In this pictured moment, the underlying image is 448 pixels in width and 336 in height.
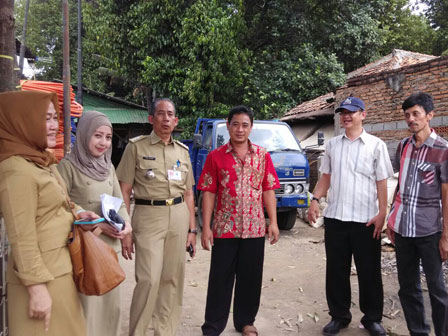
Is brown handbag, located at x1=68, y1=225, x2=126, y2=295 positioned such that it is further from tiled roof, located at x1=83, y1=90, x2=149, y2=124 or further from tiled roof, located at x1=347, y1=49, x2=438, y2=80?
tiled roof, located at x1=83, y1=90, x2=149, y2=124

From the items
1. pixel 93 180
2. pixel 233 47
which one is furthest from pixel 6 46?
pixel 233 47

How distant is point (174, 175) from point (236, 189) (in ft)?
1.68

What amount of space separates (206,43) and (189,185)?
32.0 feet

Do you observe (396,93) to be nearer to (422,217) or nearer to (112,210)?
(422,217)

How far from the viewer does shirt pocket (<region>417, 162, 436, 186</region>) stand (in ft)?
9.34

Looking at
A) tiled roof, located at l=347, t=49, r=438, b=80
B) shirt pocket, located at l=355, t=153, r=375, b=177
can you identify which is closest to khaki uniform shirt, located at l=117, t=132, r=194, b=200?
shirt pocket, located at l=355, t=153, r=375, b=177

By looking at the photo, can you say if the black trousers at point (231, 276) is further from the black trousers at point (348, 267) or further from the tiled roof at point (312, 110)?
the tiled roof at point (312, 110)

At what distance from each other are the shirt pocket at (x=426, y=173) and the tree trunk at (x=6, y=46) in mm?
2977

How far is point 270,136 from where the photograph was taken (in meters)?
7.33

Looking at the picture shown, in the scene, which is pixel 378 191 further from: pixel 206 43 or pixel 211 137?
pixel 206 43

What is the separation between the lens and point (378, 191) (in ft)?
10.4

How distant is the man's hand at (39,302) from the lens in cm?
175

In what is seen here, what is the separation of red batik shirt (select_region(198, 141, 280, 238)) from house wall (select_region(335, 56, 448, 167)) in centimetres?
545

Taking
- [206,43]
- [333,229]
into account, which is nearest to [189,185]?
[333,229]
